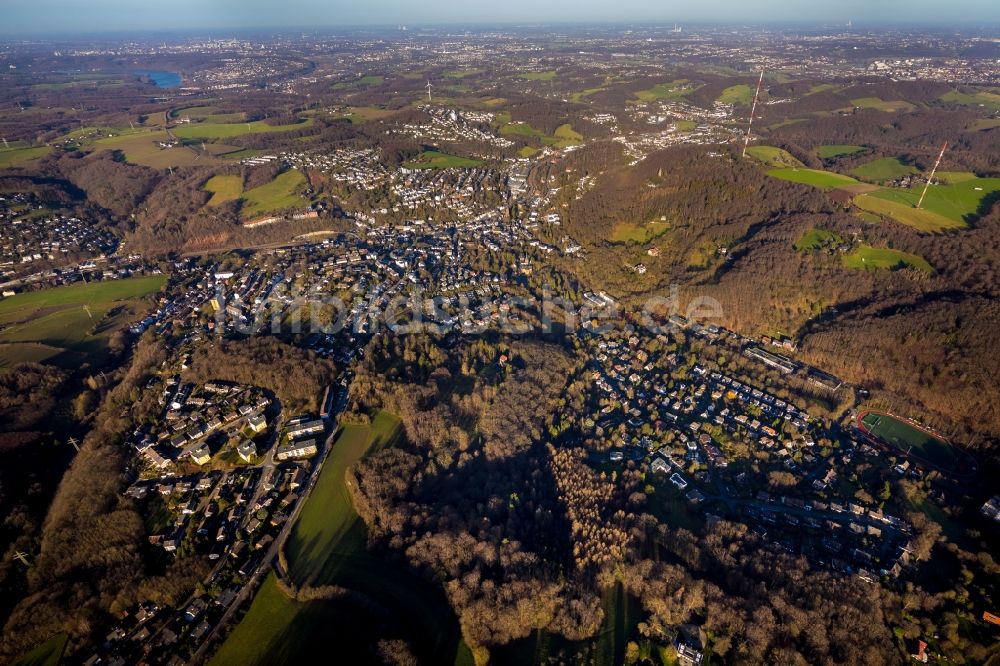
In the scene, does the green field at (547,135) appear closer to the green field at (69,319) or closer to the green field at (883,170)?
the green field at (883,170)

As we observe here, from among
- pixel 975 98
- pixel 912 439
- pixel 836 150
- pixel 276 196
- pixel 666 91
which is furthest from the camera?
pixel 666 91

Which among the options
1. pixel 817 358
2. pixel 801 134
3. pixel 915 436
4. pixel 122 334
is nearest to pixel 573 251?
pixel 817 358

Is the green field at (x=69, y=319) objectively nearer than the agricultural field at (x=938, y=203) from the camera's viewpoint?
Yes

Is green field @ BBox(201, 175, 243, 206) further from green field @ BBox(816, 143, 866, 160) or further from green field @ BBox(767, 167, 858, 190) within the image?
green field @ BBox(816, 143, 866, 160)

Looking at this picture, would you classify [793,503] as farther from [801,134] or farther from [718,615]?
[801,134]

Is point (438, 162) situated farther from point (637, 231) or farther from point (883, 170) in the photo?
point (883, 170)

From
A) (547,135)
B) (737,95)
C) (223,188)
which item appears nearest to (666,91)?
(737,95)

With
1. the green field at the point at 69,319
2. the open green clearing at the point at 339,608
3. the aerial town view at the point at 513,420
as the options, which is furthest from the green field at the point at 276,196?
the open green clearing at the point at 339,608
